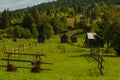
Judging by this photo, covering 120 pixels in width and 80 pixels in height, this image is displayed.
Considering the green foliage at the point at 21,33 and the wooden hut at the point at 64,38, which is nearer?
the wooden hut at the point at 64,38

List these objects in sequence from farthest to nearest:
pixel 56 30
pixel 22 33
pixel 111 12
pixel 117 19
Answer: pixel 56 30
pixel 22 33
pixel 111 12
pixel 117 19

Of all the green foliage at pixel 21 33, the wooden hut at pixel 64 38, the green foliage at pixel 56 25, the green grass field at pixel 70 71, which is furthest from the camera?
the green foliage at pixel 56 25

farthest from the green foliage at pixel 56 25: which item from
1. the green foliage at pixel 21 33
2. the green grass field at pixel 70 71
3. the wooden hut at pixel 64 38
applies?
the green grass field at pixel 70 71

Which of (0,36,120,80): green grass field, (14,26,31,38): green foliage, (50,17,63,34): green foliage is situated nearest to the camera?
(0,36,120,80): green grass field

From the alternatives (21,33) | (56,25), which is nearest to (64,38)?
(21,33)

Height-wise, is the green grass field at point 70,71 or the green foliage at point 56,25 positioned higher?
the green foliage at point 56,25

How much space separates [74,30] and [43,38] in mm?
62707

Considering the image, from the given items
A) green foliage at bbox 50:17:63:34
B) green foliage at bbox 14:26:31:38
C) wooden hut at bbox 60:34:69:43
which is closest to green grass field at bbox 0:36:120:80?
wooden hut at bbox 60:34:69:43

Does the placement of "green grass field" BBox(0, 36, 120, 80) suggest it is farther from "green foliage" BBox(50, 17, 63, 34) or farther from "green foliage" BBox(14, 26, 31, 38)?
"green foliage" BBox(50, 17, 63, 34)

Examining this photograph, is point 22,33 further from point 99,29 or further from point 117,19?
point 117,19

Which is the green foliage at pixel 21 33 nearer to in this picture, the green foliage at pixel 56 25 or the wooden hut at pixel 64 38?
the green foliage at pixel 56 25

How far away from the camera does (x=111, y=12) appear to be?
85125 mm

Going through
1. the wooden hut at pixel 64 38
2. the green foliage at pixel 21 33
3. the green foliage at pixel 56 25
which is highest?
the green foliage at pixel 56 25

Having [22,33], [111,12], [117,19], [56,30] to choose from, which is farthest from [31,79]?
[56,30]
